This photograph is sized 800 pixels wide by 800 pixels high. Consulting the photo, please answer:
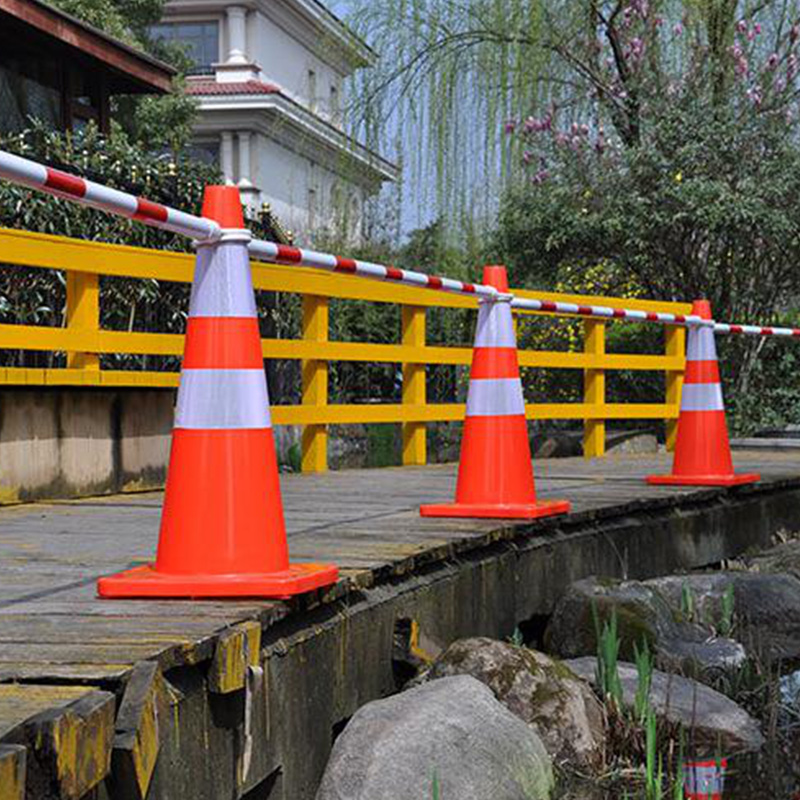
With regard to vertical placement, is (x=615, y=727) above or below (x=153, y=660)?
below

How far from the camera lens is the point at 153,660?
310cm

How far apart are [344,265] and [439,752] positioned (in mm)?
3015

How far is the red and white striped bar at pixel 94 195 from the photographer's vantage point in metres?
3.76

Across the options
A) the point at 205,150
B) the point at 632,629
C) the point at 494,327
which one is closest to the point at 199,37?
the point at 205,150

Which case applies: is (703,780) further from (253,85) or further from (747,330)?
(253,85)

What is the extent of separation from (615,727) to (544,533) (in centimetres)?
177

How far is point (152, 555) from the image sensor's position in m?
5.07

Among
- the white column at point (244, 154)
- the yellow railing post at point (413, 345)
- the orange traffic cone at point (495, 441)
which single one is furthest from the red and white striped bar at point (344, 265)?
the white column at point (244, 154)

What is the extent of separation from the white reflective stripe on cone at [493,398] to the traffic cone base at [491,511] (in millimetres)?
390

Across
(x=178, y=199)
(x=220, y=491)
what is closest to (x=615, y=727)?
(x=220, y=491)

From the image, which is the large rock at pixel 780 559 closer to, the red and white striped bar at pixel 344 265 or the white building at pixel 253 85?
the red and white striped bar at pixel 344 265

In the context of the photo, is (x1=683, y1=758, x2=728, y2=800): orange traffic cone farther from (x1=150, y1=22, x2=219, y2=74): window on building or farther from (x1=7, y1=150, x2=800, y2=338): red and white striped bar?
(x1=150, y1=22, x2=219, y2=74): window on building

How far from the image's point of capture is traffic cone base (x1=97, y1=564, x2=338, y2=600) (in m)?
Result: 3.99

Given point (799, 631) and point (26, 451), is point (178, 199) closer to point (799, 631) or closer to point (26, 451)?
point (26, 451)
